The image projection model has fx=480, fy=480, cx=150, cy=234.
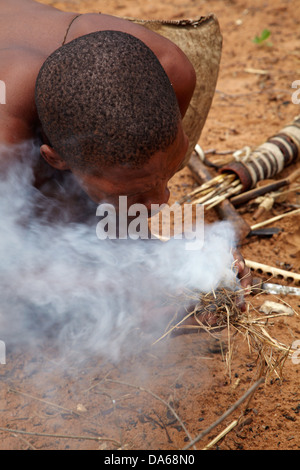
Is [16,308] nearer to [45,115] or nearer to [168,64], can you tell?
[45,115]

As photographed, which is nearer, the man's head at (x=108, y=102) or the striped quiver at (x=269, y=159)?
the man's head at (x=108, y=102)

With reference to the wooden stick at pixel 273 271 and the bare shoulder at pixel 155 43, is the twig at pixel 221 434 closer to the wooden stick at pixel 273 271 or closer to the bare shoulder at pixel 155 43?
the wooden stick at pixel 273 271

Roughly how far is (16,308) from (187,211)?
4.62ft

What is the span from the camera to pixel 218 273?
2199 mm

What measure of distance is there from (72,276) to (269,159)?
1.94m

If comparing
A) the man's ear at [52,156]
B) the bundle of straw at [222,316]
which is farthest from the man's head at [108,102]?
the bundle of straw at [222,316]

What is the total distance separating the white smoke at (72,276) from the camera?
7.45 ft

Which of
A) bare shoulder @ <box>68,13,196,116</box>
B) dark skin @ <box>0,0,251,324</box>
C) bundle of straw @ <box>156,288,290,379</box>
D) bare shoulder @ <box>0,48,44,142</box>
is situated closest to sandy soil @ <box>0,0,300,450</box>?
bundle of straw @ <box>156,288,290,379</box>

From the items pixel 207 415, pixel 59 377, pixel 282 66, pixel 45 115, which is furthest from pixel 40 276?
pixel 282 66

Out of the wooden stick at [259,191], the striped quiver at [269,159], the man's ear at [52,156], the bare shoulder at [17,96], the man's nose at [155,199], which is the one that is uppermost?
the bare shoulder at [17,96]

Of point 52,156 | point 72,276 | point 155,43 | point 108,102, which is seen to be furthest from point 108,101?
point 72,276

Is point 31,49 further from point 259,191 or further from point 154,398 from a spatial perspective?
point 259,191

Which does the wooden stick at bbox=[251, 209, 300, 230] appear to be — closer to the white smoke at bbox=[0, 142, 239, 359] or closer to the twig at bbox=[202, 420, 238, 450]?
the white smoke at bbox=[0, 142, 239, 359]

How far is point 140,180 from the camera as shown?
1.82 meters
